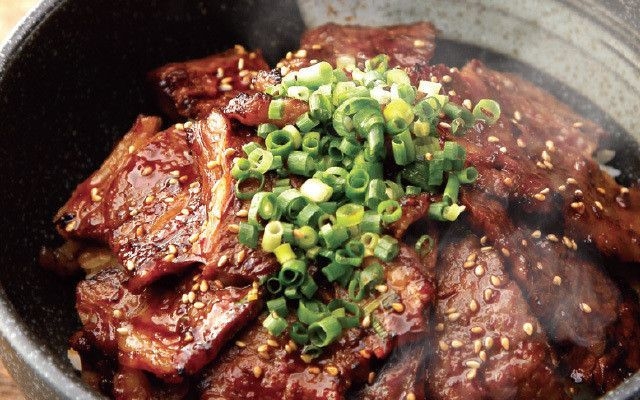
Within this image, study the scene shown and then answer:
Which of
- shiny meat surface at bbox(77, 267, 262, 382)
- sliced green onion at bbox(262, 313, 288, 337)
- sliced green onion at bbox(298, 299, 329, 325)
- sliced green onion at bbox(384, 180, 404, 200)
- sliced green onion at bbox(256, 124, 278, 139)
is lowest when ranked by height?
shiny meat surface at bbox(77, 267, 262, 382)

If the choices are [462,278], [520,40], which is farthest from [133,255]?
[520,40]

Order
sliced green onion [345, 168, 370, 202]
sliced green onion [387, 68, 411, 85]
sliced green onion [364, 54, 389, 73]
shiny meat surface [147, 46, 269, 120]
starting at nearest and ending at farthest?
sliced green onion [345, 168, 370, 202] < sliced green onion [387, 68, 411, 85] < sliced green onion [364, 54, 389, 73] < shiny meat surface [147, 46, 269, 120]

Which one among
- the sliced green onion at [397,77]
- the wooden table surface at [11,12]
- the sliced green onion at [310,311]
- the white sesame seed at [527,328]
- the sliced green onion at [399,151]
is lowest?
the wooden table surface at [11,12]

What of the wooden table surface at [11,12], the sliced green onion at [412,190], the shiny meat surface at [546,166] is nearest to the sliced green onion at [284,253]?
the sliced green onion at [412,190]

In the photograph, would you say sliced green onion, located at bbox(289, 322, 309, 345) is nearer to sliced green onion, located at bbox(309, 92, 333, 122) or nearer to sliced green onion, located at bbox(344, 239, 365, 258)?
sliced green onion, located at bbox(344, 239, 365, 258)

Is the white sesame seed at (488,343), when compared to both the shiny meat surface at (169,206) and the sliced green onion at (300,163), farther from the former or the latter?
the sliced green onion at (300,163)

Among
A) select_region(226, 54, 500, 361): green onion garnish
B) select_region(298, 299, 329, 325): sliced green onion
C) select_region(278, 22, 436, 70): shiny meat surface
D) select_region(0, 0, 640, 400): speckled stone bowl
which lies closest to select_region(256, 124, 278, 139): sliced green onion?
select_region(226, 54, 500, 361): green onion garnish

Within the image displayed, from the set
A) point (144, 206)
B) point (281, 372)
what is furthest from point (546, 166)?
point (144, 206)

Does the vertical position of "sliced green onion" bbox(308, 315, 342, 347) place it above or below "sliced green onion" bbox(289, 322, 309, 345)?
above

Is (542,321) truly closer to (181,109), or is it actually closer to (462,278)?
(462,278)
